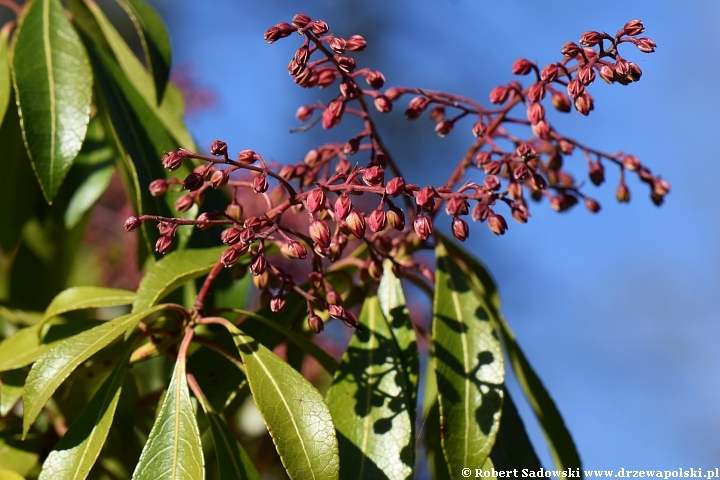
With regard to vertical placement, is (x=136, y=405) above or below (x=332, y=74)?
below

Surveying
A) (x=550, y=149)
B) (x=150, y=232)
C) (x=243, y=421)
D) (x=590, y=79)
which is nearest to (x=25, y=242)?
(x=150, y=232)

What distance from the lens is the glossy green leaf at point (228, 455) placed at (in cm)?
124

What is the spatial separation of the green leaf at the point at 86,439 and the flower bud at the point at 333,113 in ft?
1.71

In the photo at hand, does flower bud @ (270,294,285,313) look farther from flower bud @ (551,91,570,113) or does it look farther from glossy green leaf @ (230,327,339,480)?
flower bud @ (551,91,570,113)

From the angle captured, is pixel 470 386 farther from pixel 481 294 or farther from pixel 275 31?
pixel 275 31

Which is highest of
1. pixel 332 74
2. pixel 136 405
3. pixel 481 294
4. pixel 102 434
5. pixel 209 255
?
pixel 332 74

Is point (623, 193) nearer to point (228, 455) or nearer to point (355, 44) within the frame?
point (355, 44)

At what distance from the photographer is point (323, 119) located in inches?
52.0

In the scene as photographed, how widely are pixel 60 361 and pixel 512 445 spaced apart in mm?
812

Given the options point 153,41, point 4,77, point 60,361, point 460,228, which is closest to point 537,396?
point 460,228

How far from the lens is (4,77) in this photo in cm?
164

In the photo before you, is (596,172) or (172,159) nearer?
(172,159)

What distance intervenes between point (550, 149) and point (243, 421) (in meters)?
1.24

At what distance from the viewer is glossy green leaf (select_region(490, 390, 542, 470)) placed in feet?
4.72
